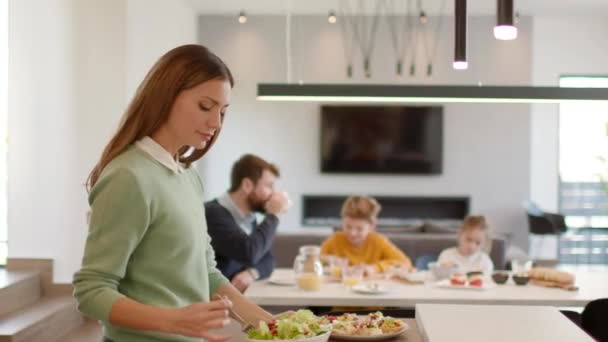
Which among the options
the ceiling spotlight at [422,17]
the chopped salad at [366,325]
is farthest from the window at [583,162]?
the chopped salad at [366,325]

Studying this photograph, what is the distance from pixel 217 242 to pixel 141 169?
2208 millimetres

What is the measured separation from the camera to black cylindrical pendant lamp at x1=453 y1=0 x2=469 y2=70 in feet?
8.94

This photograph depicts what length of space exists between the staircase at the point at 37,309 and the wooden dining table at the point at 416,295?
1.67 meters

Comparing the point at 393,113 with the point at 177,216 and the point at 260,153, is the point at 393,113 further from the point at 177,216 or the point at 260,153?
the point at 177,216

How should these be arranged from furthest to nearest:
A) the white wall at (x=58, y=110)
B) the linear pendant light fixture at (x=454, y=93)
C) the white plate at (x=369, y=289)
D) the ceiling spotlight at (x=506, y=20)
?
1. the white wall at (x=58, y=110)
2. the linear pendant light fixture at (x=454, y=93)
3. the white plate at (x=369, y=289)
4. the ceiling spotlight at (x=506, y=20)

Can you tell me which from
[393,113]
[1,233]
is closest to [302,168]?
[393,113]

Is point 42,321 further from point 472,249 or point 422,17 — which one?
point 422,17

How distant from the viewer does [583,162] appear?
9711 mm

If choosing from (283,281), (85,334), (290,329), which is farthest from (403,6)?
(290,329)

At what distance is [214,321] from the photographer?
1.39 m

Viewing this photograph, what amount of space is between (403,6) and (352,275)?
5468mm

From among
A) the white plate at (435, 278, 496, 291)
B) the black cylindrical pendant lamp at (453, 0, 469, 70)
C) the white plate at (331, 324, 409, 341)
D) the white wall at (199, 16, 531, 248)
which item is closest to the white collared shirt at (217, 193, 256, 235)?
the white plate at (435, 278, 496, 291)

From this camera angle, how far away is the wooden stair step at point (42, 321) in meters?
4.46

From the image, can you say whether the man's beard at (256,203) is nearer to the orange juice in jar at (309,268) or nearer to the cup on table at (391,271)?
the orange juice in jar at (309,268)
